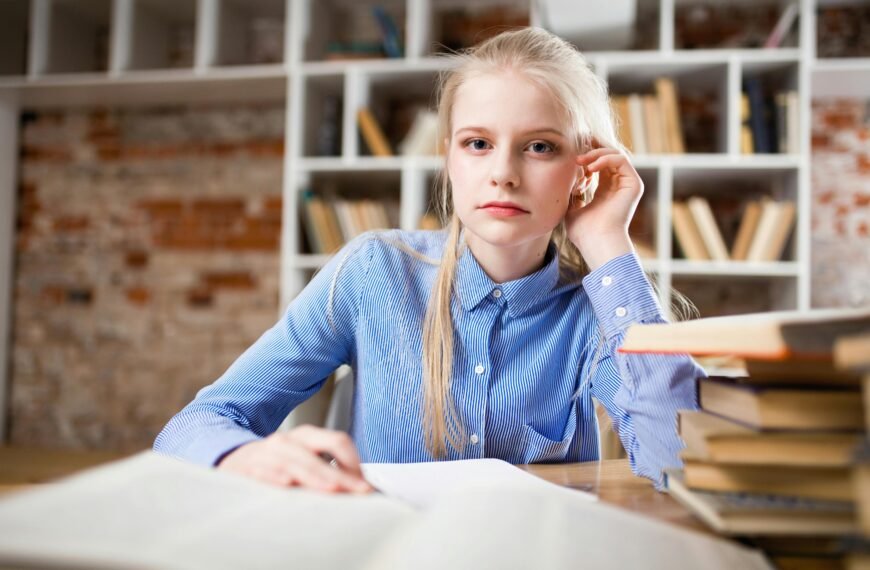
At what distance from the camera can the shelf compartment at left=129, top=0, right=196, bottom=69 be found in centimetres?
342

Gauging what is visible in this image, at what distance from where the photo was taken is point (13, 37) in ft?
11.6

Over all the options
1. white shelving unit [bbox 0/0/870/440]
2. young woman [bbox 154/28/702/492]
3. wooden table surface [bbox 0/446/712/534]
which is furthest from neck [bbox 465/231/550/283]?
white shelving unit [bbox 0/0/870/440]

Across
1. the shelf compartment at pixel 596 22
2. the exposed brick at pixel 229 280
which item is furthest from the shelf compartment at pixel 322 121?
the shelf compartment at pixel 596 22

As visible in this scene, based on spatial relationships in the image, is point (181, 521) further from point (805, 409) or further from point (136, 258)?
point (136, 258)

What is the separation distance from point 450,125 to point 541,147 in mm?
263

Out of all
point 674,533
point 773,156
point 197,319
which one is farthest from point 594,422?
point 197,319

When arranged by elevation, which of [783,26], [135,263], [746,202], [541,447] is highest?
[783,26]

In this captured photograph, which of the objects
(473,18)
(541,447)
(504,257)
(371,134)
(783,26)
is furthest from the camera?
(473,18)

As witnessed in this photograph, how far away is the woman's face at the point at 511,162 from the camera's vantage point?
1079 mm

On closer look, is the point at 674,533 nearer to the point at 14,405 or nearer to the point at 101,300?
the point at 101,300

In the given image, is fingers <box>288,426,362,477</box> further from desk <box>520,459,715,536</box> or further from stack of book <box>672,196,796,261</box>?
stack of book <box>672,196,796,261</box>

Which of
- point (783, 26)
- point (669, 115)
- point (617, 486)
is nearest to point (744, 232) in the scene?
point (669, 115)

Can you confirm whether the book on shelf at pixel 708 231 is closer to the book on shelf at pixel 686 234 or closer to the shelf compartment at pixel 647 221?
the book on shelf at pixel 686 234

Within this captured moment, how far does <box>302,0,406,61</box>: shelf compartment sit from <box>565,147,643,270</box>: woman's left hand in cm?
211
